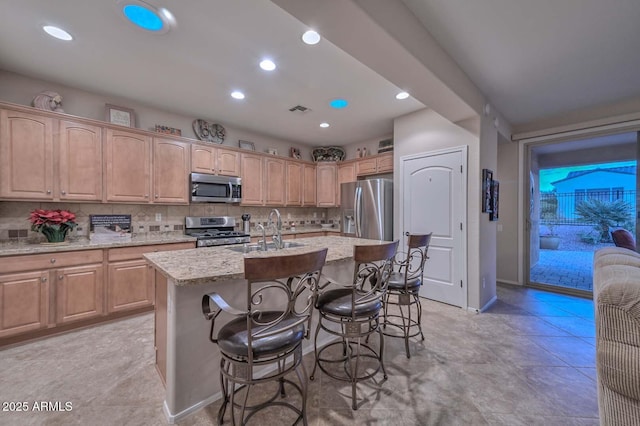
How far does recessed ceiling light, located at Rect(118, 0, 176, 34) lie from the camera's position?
5.81 feet

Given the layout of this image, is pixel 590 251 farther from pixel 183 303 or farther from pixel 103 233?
pixel 103 233

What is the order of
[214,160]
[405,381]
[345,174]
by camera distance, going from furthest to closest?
1. [345,174]
2. [214,160]
3. [405,381]

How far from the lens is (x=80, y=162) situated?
2.88 metres

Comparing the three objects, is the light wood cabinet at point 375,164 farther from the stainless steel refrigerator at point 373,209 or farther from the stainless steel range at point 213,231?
the stainless steel range at point 213,231

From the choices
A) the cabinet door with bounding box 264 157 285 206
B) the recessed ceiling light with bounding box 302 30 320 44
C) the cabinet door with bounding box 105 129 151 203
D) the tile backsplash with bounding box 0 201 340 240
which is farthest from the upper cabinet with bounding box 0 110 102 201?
the recessed ceiling light with bounding box 302 30 320 44

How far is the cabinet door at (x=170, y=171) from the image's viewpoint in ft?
11.2

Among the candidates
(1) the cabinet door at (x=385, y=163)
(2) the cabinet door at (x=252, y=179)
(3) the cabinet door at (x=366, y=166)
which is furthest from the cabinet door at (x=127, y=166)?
(1) the cabinet door at (x=385, y=163)

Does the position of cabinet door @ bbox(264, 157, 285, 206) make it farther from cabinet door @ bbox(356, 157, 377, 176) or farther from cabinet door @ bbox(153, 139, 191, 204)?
cabinet door @ bbox(356, 157, 377, 176)

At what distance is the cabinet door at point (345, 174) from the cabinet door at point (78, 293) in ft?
12.7

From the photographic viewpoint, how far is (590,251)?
12.5 feet

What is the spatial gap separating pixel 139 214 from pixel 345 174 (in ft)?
11.5

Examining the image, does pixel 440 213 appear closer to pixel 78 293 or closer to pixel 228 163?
pixel 228 163

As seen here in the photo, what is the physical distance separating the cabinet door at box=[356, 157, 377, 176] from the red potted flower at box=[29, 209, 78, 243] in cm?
416

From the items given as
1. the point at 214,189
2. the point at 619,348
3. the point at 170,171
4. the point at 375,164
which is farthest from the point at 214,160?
the point at 619,348
